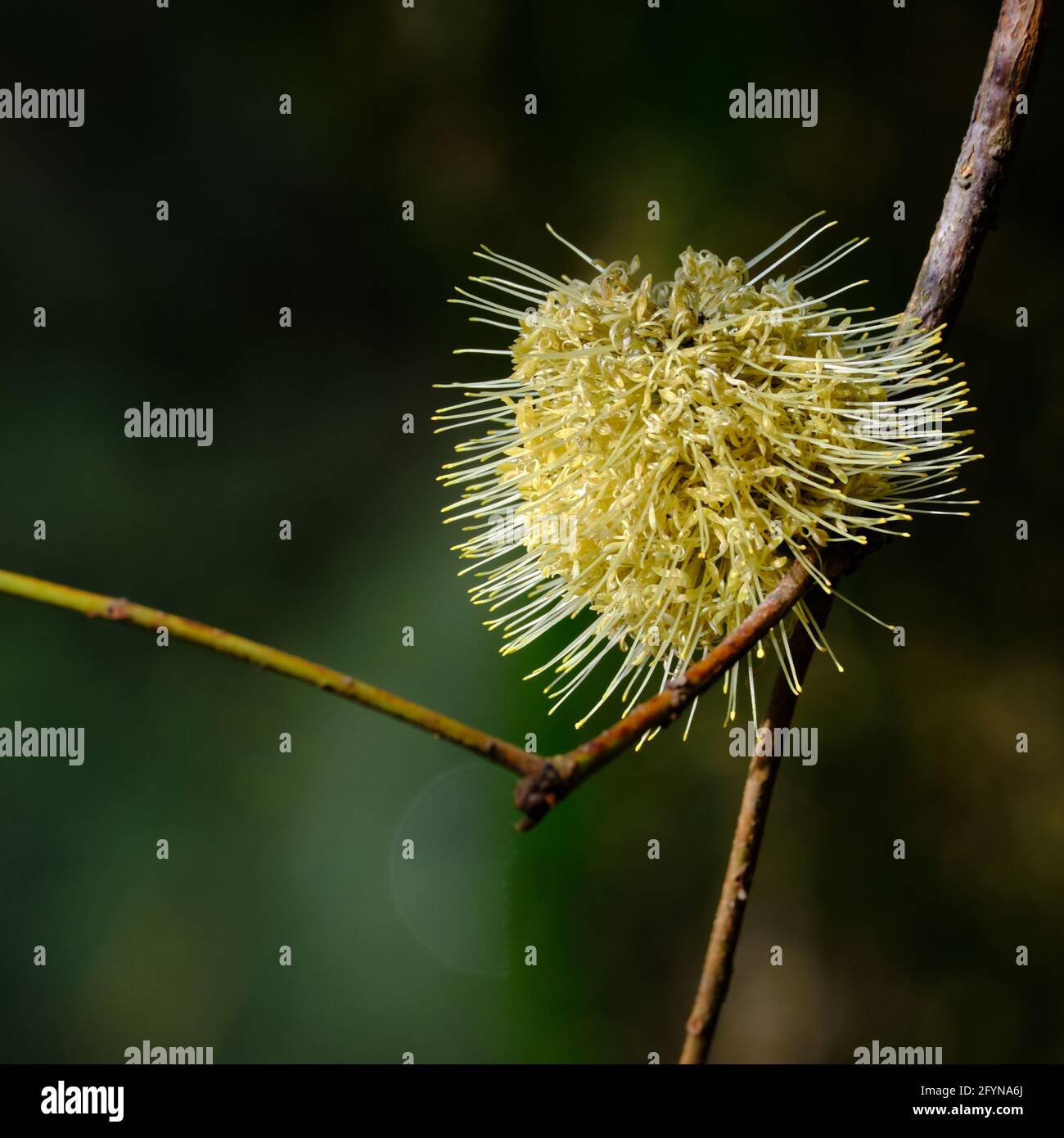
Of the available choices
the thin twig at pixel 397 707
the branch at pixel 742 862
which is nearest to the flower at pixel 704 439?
the branch at pixel 742 862

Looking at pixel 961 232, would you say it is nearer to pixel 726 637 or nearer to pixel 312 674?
pixel 726 637

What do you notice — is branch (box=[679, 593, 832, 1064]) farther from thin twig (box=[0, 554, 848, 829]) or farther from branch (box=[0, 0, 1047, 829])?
thin twig (box=[0, 554, 848, 829])

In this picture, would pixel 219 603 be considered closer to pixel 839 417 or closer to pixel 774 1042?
pixel 774 1042

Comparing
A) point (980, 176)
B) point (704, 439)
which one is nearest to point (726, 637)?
point (704, 439)

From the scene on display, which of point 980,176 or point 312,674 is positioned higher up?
point 980,176

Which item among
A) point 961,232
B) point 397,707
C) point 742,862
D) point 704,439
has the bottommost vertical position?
point 742,862

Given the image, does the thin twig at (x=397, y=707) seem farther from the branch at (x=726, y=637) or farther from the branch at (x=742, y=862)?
the branch at (x=742, y=862)

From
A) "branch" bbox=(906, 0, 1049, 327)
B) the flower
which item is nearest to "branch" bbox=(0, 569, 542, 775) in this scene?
the flower
